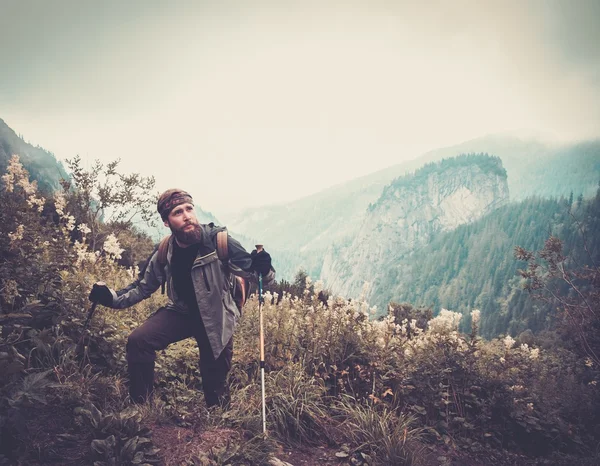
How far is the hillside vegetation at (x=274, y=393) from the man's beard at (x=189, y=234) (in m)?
1.55

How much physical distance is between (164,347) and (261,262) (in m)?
1.33

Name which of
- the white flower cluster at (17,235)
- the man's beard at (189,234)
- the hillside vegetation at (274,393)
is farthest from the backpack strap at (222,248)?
the white flower cluster at (17,235)

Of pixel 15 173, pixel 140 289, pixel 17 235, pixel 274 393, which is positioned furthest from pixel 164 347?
pixel 15 173

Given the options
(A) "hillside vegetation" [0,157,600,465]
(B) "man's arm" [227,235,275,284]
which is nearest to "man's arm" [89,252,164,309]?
(A) "hillside vegetation" [0,157,600,465]

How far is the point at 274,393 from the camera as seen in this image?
4.10 meters

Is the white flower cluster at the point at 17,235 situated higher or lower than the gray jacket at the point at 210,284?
higher

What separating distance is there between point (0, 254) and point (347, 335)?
14.3 feet

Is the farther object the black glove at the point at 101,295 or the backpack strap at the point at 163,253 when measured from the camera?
the backpack strap at the point at 163,253

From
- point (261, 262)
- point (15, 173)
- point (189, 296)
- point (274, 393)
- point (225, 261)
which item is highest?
point (15, 173)

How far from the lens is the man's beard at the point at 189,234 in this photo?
3.60 m

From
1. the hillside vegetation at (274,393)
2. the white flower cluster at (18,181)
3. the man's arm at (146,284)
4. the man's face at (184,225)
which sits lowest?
the hillside vegetation at (274,393)

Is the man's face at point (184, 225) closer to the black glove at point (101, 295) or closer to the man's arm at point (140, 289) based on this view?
the man's arm at point (140, 289)

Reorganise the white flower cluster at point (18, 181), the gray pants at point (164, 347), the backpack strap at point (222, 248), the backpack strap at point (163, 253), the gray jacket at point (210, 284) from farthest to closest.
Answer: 1. the white flower cluster at point (18, 181)
2. the backpack strap at point (163, 253)
3. the backpack strap at point (222, 248)
4. the gray jacket at point (210, 284)
5. the gray pants at point (164, 347)

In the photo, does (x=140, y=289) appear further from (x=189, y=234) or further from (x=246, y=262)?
(x=246, y=262)
